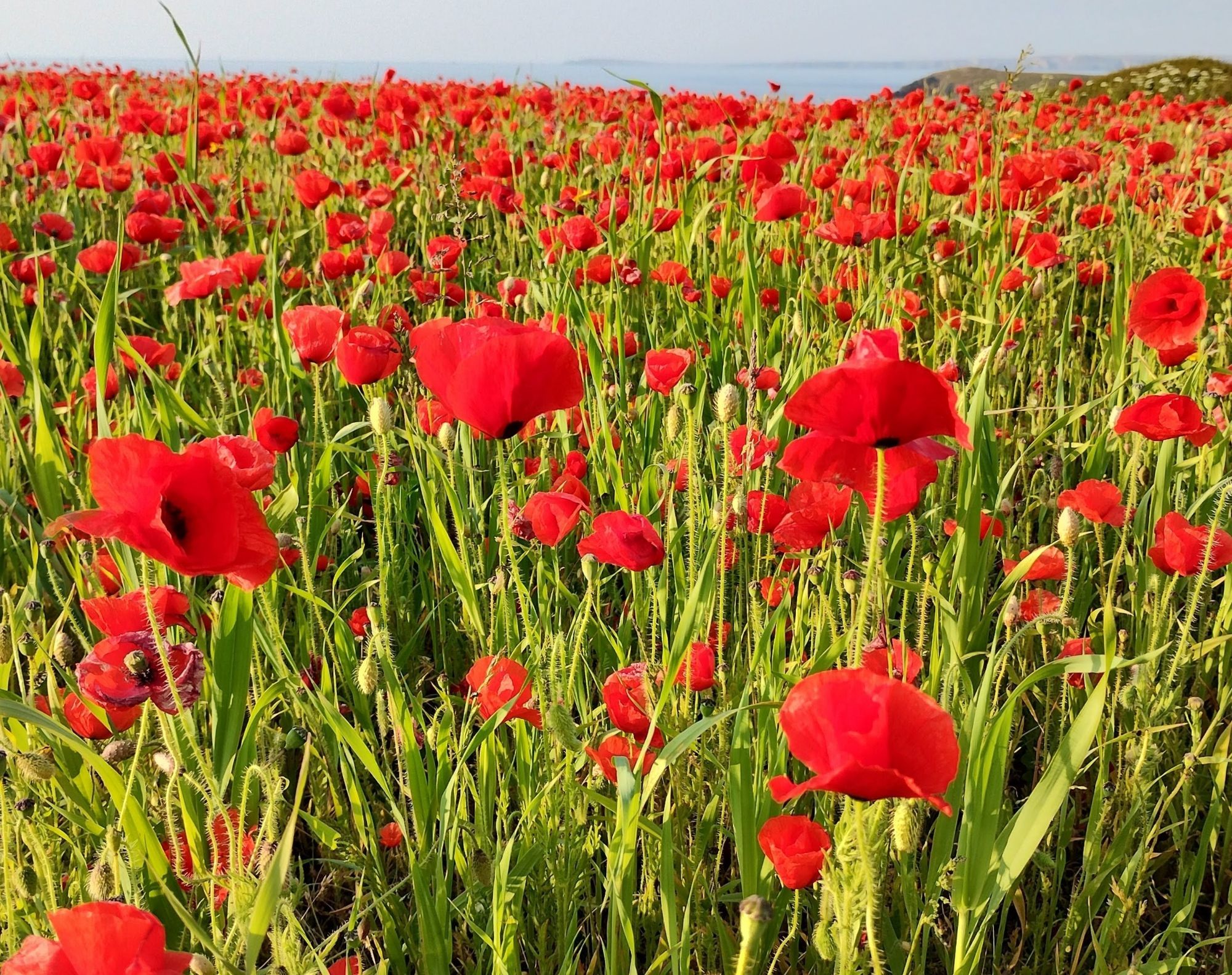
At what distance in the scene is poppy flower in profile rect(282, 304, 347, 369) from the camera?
185 cm

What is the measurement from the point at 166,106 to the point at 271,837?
6.97 metres

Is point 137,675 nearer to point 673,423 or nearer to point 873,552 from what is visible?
point 873,552

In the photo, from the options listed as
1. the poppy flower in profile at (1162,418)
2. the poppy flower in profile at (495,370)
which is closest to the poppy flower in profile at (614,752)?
the poppy flower in profile at (495,370)

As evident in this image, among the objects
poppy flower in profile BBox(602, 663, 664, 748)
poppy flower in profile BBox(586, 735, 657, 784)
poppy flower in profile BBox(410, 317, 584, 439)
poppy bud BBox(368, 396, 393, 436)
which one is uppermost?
poppy flower in profile BBox(410, 317, 584, 439)

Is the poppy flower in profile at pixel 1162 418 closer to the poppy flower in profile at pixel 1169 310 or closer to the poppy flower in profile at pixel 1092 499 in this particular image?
the poppy flower in profile at pixel 1092 499

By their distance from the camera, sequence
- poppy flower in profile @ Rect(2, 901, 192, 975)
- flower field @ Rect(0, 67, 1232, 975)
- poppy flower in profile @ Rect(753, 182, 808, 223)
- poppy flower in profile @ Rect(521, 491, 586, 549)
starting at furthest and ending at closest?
poppy flower in profile @ Rect(753, 182, 808, 223), poppy flower in profile @ Rect(521, 491, 586, 549), flower field @ Rect(0, 67, 1232, 975), poppy flower in profile @ Rect(2, 901, 192, 975)

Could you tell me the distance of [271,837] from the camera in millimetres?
1003

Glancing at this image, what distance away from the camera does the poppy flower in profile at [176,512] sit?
0.86m

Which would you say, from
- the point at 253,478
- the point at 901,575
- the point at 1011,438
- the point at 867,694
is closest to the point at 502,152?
the point at 1011,438

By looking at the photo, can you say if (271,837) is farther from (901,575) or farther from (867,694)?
(901,575)

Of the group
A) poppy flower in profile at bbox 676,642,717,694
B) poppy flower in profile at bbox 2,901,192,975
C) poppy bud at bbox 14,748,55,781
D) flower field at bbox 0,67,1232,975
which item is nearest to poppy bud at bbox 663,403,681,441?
flower field at bbox 0,67,1232,975

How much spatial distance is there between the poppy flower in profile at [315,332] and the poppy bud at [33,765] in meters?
0.92

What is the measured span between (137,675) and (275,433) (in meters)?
0.69

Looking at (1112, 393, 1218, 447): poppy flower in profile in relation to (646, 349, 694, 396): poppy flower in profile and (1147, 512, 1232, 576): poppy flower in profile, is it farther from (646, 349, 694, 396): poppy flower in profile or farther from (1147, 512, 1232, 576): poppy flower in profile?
(646, 349, 694, 396): poppy flower in profile
